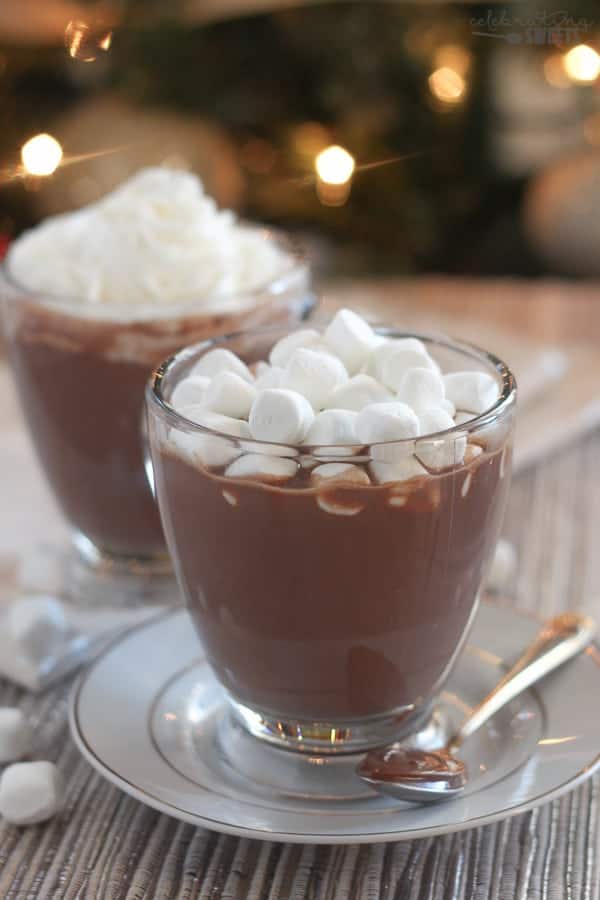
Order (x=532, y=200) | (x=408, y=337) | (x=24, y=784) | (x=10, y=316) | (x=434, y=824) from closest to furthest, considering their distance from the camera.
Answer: (x=434, y=824)
(x=24, y=784)
(x=408, y=337)
(x=10, y=316)
(x=532, y=200)

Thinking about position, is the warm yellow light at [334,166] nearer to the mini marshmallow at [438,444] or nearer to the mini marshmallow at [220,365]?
the mini marshmallow at [220,365]

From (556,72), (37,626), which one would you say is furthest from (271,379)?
(556,72)

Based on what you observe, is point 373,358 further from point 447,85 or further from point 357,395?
point 447,85

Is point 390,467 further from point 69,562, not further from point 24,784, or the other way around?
point 69,562

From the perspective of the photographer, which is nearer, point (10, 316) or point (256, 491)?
point (256, 491)

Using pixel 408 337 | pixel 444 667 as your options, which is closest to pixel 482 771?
pixel 444 667

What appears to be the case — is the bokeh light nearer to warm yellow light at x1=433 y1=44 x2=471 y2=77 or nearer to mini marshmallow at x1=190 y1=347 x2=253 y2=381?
mini marshmallow at x1=190 y1=347 x2=253 y2=381

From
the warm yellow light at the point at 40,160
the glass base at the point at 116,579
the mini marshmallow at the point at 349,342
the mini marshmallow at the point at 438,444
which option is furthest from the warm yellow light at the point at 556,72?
the mini marshmallow at the point at 438,444
